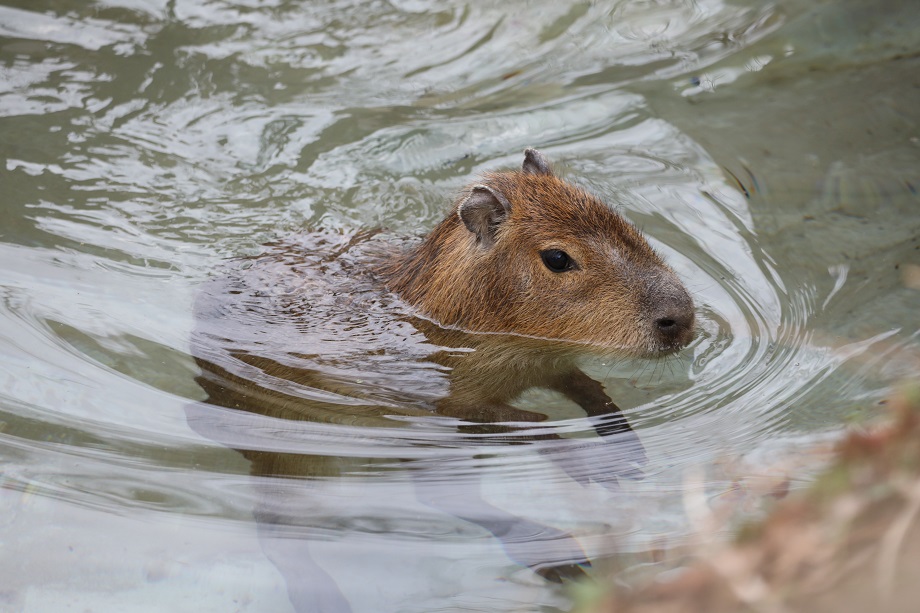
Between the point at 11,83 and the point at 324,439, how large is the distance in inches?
134

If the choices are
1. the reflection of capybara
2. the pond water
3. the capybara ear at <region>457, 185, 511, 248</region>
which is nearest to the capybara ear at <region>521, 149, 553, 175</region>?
the reflection of capybara

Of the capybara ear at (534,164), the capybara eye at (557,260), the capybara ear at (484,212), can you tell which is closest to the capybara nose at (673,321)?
the capybara eye at (557,260)

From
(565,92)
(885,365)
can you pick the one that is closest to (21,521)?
(885,365)

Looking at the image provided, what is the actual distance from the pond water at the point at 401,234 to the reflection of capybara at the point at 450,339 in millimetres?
43

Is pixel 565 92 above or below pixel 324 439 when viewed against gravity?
above

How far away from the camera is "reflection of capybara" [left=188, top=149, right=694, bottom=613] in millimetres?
3197

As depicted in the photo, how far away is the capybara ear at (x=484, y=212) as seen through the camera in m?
3.53

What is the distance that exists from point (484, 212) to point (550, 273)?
350mm

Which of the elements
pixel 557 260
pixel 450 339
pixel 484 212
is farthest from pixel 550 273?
pixel 450 339

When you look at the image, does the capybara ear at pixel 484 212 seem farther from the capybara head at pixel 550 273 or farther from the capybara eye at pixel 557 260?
the capybara eye at pixel 557 260

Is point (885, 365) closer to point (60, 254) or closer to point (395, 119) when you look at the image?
point (395, 119)

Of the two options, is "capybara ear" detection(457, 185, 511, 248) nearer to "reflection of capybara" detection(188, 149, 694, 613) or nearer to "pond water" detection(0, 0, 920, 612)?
"reflection of capybara" detection(188, 149, 694, 613)

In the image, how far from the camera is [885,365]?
3.36 m

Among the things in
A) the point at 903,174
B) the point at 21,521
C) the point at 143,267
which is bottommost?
the point at 21,521
